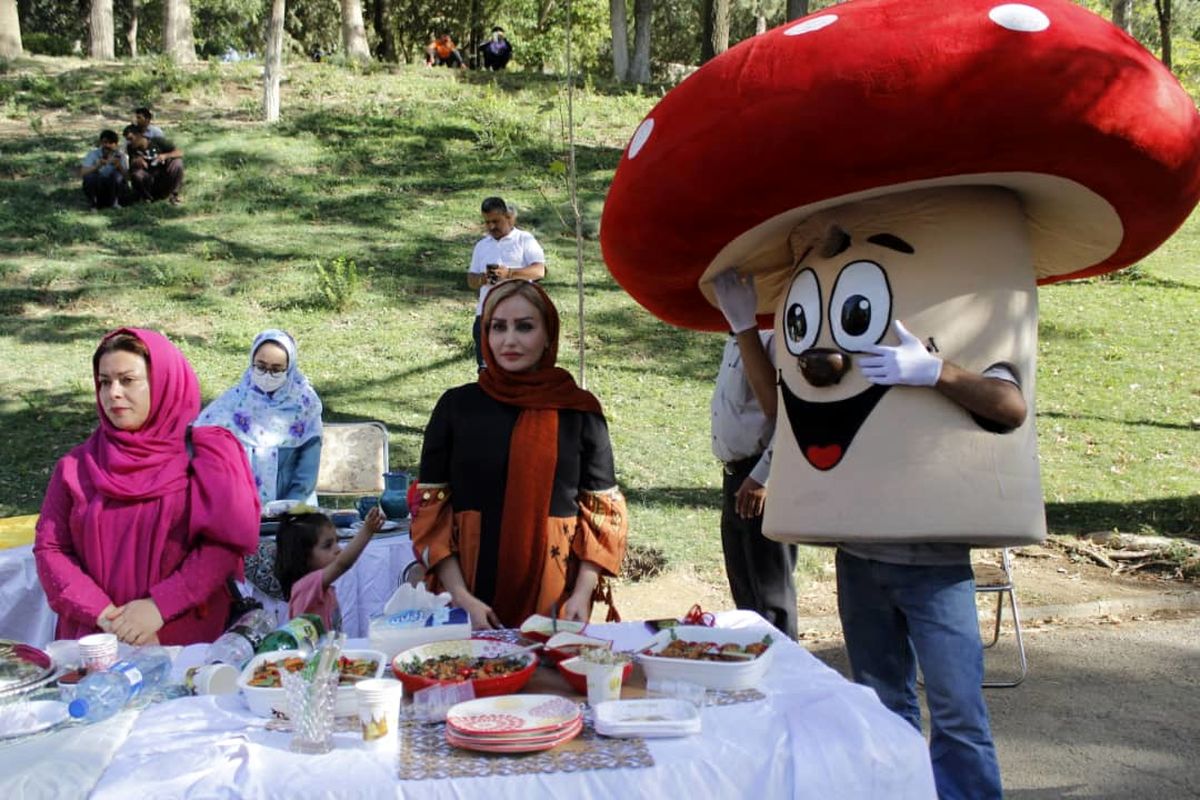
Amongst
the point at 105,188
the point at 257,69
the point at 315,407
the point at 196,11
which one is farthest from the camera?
the point at 196,11

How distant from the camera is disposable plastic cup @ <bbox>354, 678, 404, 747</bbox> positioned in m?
2.20

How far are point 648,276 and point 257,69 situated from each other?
21030mm

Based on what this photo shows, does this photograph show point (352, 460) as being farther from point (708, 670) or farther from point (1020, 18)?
point (1020, 18)

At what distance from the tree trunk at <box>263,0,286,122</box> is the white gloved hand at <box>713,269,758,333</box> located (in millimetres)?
15781

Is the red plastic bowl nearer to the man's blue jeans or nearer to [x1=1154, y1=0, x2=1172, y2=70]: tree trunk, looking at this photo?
the man's blue jeans

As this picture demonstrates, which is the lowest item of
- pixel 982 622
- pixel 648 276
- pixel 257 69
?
pixel 982 622

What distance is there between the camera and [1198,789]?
404 cm

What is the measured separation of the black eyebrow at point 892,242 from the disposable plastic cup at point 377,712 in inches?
64.3

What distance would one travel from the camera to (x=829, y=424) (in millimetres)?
2887

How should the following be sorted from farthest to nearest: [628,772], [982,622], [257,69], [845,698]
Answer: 1. [257,69]
2. [982,622]
3. [845,698]
4. [628,772]

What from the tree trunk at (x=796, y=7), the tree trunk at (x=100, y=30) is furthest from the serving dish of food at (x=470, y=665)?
the tree trunk at (x=100, y=30)

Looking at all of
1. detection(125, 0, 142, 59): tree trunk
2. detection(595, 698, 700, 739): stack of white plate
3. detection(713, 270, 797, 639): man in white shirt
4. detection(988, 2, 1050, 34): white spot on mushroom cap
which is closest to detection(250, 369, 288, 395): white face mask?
→ detection(713, 270, 797, 639): man in white shirt

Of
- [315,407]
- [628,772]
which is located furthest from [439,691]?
[315,407]

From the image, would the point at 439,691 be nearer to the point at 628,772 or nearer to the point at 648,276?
the point at 628,772
